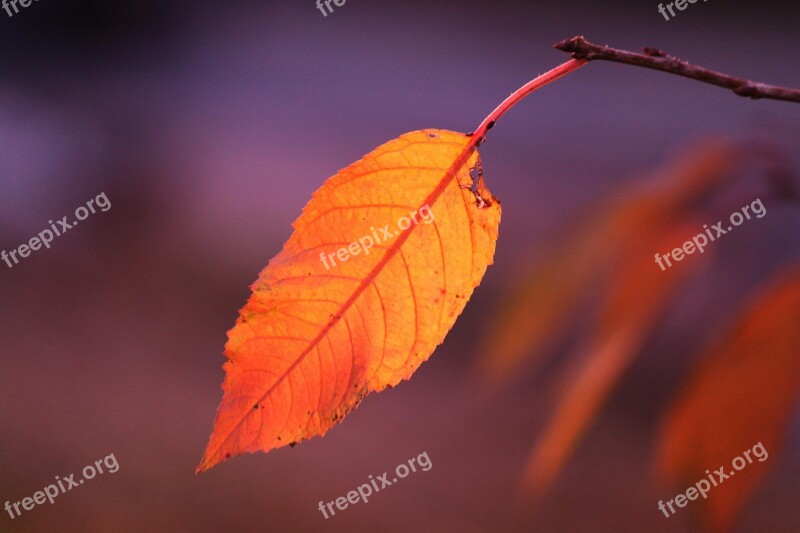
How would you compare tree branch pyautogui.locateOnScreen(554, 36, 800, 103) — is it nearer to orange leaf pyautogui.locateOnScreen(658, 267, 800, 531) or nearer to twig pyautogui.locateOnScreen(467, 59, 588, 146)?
twig pyautogui.locateOnScreen(467, 59, 588, 146)

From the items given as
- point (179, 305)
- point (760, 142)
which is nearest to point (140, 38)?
point (179, 305)

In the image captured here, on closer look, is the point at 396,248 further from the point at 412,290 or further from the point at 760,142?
the point at 760,142

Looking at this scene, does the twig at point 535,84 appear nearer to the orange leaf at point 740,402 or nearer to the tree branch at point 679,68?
the tree branch at point 679,68

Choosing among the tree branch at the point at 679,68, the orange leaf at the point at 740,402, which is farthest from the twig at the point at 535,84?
the orange leaf at the point at 740,402

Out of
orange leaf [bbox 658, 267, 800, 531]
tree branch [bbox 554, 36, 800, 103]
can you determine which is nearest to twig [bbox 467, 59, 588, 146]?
tree branch [bbox 554, 36, 800, 103]

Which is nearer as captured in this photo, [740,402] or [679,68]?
[679,68]

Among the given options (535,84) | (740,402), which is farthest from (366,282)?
(740,402)

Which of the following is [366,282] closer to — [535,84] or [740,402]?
[535,84]
